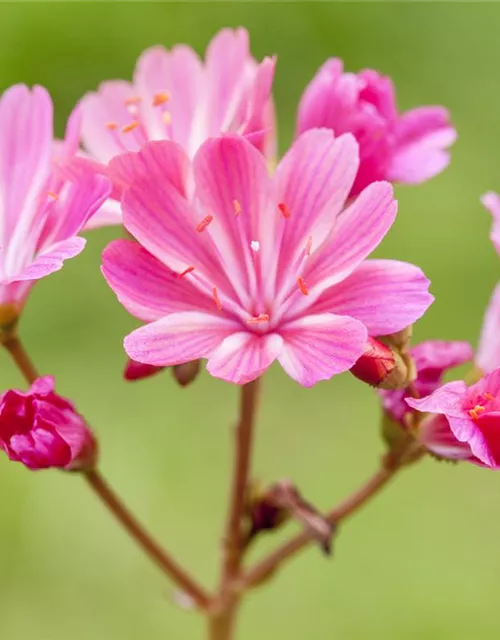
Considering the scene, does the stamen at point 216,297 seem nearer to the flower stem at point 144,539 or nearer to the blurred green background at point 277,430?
the flower stem at point 144,539

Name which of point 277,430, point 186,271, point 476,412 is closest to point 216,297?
point 186,271

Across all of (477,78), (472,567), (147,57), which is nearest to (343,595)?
(472,567)

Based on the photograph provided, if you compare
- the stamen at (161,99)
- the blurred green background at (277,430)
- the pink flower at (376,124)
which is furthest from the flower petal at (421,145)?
the blurred green background at (277,430)

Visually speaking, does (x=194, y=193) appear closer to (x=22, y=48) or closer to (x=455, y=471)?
(x=455, y=471)

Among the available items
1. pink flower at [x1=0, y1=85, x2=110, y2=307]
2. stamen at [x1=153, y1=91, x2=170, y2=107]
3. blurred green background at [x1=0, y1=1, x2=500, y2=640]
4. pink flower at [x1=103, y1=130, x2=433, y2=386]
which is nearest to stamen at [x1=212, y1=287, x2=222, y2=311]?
pink flower at [x1=103, y1=130, x2=433, y2=386]

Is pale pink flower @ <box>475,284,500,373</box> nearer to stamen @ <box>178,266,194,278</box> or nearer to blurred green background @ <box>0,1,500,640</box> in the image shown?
stamen @ <box>178,266,194,278</box>

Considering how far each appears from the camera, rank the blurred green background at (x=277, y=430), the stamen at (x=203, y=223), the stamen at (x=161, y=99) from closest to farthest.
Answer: the stamen at (x=203, y=223), the stamen at (x=161, y=99), the blurred green background at (x=277, y=430)
